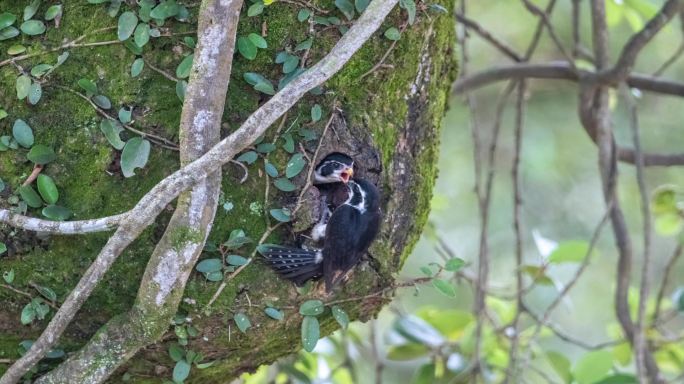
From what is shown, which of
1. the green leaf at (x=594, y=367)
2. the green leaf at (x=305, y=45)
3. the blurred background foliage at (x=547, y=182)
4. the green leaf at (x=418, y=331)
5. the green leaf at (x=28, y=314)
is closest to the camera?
the green leaf at (x=28, y=314)

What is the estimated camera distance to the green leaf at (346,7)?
6.57 feet

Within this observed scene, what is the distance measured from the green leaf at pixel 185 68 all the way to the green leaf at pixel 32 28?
299 millimetres

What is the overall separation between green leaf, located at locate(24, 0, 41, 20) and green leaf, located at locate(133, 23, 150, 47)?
23 centimetres

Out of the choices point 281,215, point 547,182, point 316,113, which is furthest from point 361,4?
point 547,182

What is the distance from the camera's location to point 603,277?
6.12 m

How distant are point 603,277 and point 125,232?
4.80 meters

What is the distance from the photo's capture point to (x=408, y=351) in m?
3.18

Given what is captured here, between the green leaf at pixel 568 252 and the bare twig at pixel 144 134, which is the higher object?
the bare twig at pixel 144 134

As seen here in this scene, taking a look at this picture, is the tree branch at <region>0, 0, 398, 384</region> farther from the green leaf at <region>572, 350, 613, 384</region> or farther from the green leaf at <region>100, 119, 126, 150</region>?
the green leaf at <region>572, 350, 613, 384</region>

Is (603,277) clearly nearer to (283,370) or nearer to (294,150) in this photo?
(283,370)

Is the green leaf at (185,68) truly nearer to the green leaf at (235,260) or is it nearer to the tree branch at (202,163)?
the tree branch at (202,163)

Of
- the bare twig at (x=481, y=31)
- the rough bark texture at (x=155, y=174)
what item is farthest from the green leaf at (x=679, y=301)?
the rough bark texture at (x=155, y=174)

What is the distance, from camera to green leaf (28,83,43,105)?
1.92m

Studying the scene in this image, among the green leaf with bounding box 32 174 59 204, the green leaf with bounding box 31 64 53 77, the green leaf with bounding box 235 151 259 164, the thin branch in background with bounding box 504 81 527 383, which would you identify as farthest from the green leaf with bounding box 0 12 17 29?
the thin branch in background with bounding box 504 81 527 383
